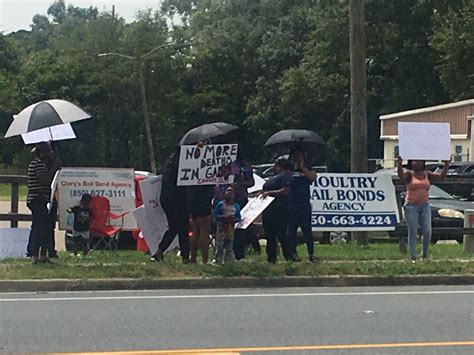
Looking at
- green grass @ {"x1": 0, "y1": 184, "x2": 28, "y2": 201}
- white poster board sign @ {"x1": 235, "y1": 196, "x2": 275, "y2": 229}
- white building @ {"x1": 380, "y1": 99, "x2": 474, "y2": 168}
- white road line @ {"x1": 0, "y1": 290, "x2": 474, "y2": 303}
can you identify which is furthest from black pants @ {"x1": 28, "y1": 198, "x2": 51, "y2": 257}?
white building @ {"x1": 380, "y1": 99, "x2": 474, "y2": 168}

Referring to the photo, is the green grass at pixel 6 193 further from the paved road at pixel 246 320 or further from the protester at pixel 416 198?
the paved road at pixel 246 320

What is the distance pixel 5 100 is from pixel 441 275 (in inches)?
1768

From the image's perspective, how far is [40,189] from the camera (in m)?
12.1

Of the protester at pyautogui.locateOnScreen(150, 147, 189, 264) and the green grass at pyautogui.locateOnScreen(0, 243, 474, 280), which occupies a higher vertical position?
the protester at pyautogui.locateOnScreen(150, 147, 189, 264)

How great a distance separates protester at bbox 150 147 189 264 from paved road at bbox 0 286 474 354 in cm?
152

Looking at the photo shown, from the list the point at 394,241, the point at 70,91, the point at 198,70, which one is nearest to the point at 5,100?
the point at 70,91

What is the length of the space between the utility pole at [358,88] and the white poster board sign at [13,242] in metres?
5.81

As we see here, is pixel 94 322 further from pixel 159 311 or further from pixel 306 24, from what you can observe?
pixel 306 24

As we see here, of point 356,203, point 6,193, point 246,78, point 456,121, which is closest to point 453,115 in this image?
point 456,121

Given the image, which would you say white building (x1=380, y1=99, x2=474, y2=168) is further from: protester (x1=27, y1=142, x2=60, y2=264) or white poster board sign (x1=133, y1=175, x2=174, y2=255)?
protester (x1=27, y1=142, x2=60, y2=264)

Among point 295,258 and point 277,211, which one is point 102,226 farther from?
point 295,258

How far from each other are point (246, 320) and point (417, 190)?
498 centimetres

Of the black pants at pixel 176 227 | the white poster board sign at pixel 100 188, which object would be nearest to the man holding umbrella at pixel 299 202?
the black pants at pixel 176 227

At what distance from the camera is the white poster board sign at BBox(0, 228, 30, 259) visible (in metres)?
14.0
